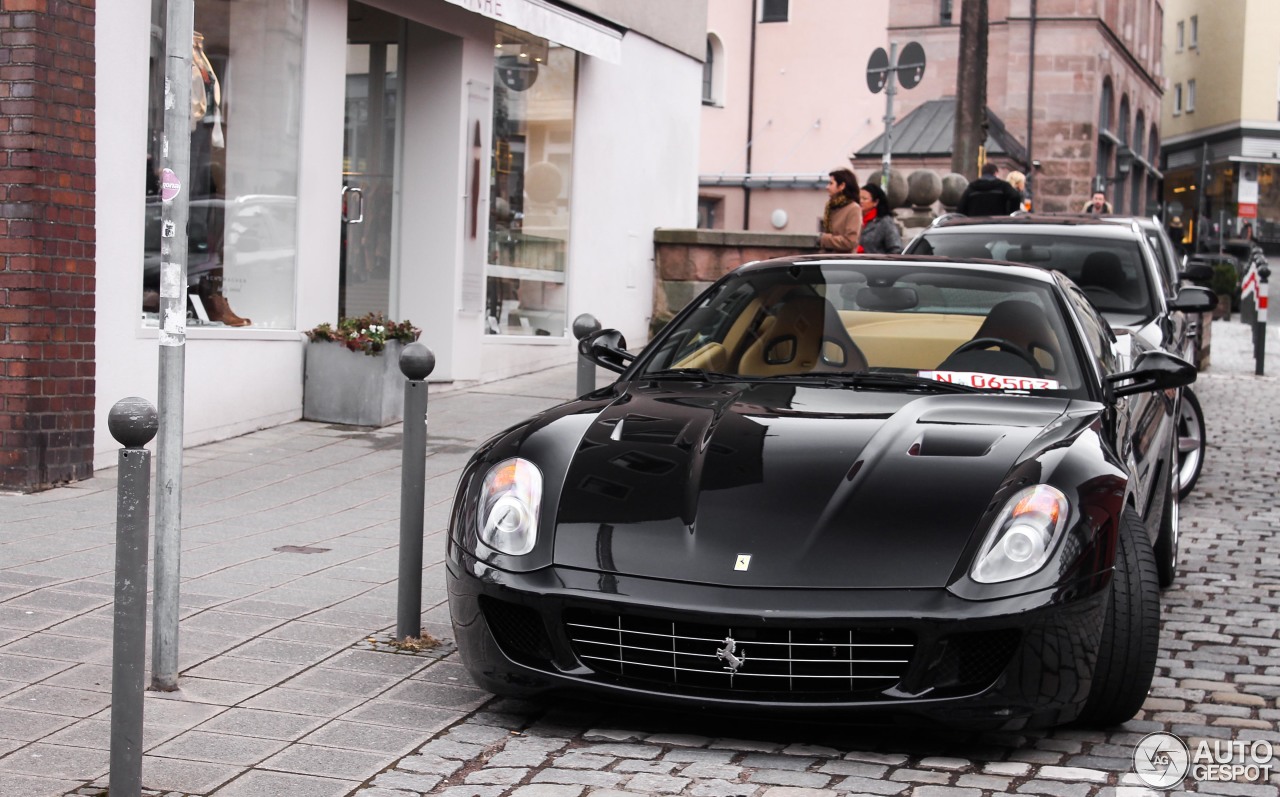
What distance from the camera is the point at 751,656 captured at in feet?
14.2

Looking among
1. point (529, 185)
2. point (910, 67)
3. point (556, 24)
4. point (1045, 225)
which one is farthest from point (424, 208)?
point (910, 67)

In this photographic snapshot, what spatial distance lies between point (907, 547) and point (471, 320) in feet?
29.7

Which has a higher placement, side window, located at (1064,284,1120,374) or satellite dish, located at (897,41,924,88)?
satellite dish, located at (897,41,924,88)

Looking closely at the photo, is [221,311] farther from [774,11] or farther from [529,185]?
[774,11]

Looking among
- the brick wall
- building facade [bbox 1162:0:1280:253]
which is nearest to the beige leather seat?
the brick wall

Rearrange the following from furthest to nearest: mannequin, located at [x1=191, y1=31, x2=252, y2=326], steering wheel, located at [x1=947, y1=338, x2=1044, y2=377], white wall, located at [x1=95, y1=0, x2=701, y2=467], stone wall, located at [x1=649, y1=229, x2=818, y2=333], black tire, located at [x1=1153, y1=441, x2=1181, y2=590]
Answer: stone wall, located at [x1=649, y1=229, x2=818, y2=333] < mannequin, located at [x1=191, y1=31, x2=252, y2=326] < white wall, located at [x1=95, y1=0, x2=701, y2=467] < black tire, located at [x1=1153, y1=441, x2=1181, y2=590] < steering wheel, located at [x1=947, y1=338, x2=1044, y2=377]

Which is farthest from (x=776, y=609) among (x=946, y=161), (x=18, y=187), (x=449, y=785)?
(x=946, y=161)

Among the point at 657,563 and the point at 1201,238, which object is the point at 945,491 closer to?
the point at 657,563

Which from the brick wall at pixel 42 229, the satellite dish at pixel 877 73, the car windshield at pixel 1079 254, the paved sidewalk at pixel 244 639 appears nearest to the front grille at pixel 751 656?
the paved sidewalk at pixel 244 639

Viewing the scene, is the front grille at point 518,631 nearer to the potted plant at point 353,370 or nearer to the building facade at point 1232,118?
the potted plant at point 353,370

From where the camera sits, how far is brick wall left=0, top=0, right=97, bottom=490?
827cm

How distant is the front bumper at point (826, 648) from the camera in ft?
14.0

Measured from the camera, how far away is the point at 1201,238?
193ft

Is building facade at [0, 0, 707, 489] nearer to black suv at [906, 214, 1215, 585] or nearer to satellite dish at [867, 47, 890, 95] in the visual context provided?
satellite dish at [867, 47, 890, 95]
